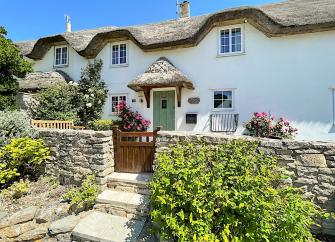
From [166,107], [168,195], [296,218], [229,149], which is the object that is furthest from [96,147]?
[166,107]

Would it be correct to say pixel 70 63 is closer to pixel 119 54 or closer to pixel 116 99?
pixel 119 54

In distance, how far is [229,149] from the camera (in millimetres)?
4352

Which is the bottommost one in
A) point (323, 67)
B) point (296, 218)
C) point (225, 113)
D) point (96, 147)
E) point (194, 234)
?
point (194, 234)

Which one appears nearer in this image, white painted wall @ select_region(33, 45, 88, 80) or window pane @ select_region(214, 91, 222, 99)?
window pane @ select_region(214, 91, 222, 99)

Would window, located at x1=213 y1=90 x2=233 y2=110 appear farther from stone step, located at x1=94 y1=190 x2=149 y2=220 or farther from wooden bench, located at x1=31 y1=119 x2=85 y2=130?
wooden bench, located at x1=31 y1=119 x2=85 y2=130

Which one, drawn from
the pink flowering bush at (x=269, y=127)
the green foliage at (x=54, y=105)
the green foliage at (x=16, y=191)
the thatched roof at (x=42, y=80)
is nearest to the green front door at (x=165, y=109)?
the pink flowering bush at (x=269, y=127)

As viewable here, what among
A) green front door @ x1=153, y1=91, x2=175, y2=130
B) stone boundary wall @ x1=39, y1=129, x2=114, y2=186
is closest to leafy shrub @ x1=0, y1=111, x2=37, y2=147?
stone boundary wall @ x1=39, y1=129, x2=114, y2=186

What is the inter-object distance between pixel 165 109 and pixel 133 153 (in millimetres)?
5196

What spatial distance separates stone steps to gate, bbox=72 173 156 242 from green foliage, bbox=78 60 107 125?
21.3 ft

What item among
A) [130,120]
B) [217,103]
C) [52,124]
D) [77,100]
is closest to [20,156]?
[52,124]

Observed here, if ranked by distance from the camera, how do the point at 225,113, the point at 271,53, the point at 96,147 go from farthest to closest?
the point at 225,113 < the point at 271,53 < the point at 96,147

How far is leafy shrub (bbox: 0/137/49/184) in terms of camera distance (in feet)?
18.7

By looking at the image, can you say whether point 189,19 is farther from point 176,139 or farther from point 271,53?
point 176,139

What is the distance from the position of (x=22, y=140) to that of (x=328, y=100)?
1065 cm
